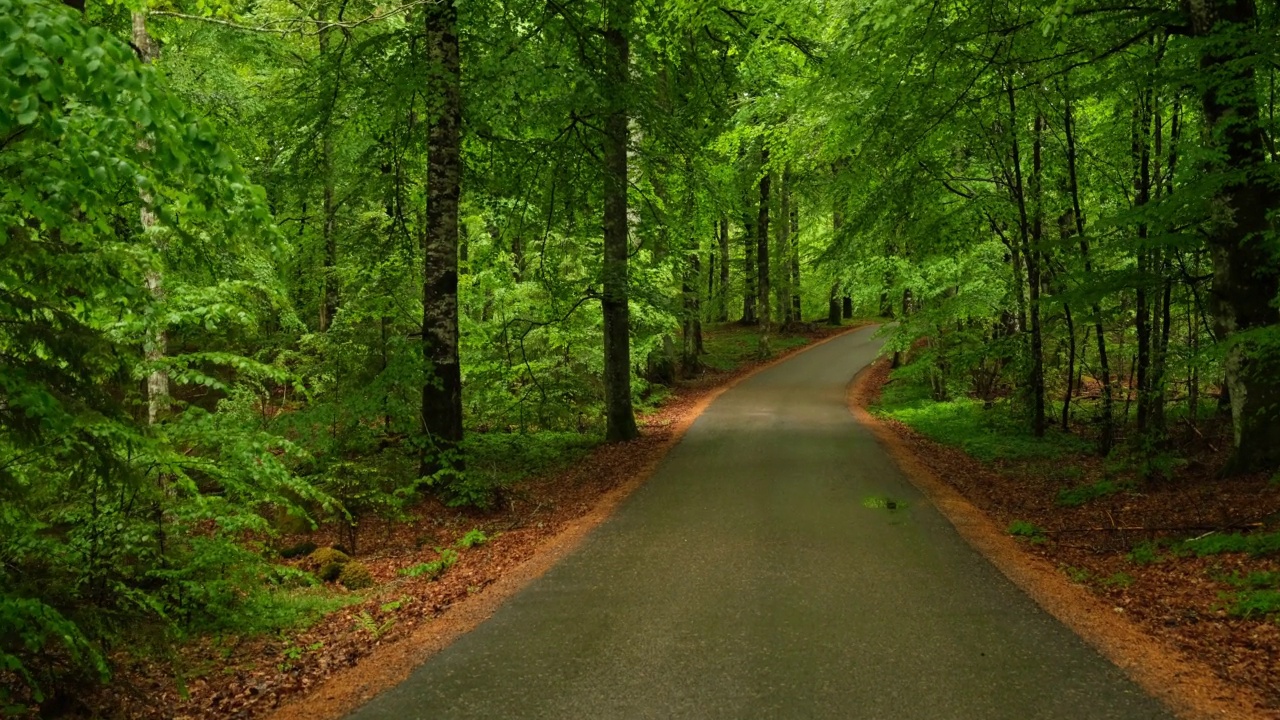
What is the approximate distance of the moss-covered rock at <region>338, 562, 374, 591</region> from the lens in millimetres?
7059

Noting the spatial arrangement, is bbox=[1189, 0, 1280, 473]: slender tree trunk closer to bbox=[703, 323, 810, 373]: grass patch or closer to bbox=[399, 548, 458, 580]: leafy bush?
bbox=[399, 548, 458, 580]: leafy bush

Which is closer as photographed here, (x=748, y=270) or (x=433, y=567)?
(x=433, y=567)

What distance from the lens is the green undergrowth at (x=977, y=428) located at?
13078 millimetres

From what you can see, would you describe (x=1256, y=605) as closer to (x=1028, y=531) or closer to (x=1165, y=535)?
(x=1165, y=535)

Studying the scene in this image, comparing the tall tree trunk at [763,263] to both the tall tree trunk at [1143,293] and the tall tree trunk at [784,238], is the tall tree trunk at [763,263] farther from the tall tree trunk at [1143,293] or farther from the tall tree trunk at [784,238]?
the tall tree trunk at [1143,293]

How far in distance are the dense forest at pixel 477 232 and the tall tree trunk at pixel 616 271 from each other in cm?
7

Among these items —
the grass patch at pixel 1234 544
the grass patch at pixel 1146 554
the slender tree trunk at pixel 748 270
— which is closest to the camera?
the grass patch at pixel 1234 544

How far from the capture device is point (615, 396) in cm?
1394

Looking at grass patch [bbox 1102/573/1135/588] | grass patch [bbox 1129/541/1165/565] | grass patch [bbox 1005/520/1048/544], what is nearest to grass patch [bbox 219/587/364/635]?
grass patch [bbox 1102/573/1135/588]

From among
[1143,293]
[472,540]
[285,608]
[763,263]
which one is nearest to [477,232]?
[472,540]

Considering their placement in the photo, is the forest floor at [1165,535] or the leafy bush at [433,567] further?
the leafy bush at [433,567]

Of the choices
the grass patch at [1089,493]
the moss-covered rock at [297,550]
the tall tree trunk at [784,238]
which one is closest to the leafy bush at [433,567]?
the moss-covered rock at [297,550]

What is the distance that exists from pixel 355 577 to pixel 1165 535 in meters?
8.43

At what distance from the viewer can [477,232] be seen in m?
15.8
